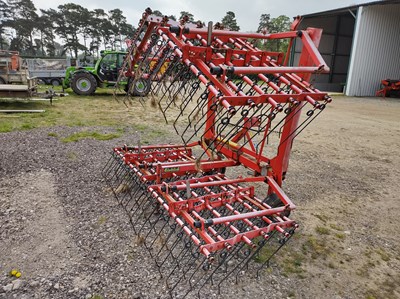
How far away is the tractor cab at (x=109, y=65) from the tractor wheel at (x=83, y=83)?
1.35 feet

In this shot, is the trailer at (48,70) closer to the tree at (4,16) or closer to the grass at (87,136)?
the grass at (87,136)

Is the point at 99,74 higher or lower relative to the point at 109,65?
lower

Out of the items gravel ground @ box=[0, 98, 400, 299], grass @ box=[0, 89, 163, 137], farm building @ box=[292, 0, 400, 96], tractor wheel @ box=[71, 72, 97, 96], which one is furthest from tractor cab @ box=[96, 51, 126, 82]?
farm building @ box=[292, 0, 400, 96]

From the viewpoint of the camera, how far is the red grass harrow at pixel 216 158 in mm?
2475

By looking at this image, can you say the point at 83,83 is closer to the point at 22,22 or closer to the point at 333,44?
the point at 333,44

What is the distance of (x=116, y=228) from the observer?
319 centimetres

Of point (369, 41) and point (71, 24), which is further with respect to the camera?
point (71, 24)

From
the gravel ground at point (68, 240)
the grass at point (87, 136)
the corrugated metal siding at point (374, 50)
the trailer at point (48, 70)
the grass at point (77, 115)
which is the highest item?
the corrugated metal siding at point (374, 50)

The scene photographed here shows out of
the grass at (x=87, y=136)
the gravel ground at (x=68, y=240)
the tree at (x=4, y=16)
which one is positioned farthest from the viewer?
the tree at (x=4, y=16)

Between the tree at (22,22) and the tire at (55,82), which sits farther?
the tree at (22,22)

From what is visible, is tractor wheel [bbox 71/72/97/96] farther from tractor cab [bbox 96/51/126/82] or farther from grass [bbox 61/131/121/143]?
grass [bbox 61/131/121/143]

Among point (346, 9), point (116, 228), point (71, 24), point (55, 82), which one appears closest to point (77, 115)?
point (116, 228)

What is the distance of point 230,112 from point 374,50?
17.7m

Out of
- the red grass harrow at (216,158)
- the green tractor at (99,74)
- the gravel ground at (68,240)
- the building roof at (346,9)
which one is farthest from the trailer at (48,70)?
the building roof at (346,9)
